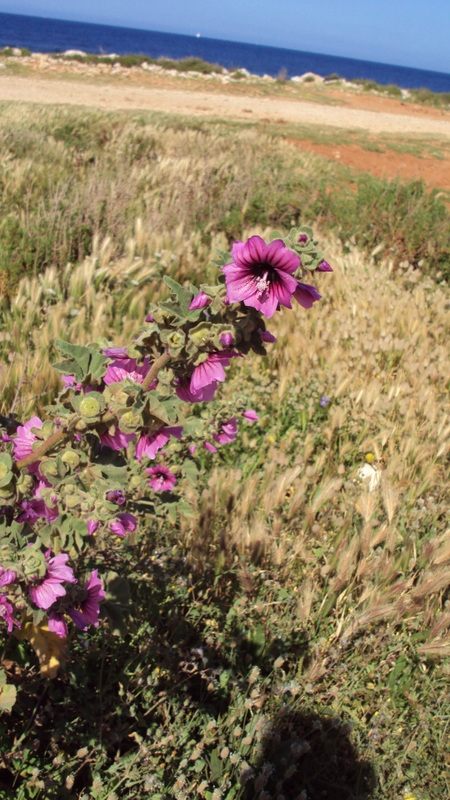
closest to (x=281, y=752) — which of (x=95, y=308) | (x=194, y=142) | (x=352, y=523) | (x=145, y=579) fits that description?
(x=145, y=579)

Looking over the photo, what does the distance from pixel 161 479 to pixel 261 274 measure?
1163 millimetres

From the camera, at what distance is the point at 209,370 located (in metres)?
1.13

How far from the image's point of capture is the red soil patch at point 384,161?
14.2 meters

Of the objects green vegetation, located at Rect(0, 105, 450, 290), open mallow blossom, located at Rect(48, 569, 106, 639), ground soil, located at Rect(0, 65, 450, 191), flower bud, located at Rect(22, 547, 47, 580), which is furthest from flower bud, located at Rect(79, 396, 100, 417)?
ground soil, located at Rect(0, 65, 450, 191)

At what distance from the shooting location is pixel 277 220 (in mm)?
7320

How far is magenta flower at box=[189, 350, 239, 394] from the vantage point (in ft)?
3.66

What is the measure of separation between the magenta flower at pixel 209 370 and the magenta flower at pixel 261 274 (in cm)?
13

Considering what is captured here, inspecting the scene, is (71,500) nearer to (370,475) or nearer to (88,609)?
(88,609)

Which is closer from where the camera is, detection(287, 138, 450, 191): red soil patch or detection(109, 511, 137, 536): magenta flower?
detection(109, 511, 137, 536): magenta flower

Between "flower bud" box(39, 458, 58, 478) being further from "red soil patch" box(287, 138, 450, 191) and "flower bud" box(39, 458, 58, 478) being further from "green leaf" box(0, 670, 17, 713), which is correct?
"red soil patch" box(287, 138, 450, 191)

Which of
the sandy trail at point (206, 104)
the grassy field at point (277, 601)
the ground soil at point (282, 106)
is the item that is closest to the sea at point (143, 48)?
the ground soil at point (282, 106)

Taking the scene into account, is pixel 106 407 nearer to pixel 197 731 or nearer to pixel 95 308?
pixel 197 731

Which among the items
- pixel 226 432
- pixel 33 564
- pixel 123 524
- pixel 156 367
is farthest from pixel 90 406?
pixel 226 432

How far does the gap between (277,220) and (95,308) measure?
426cm
